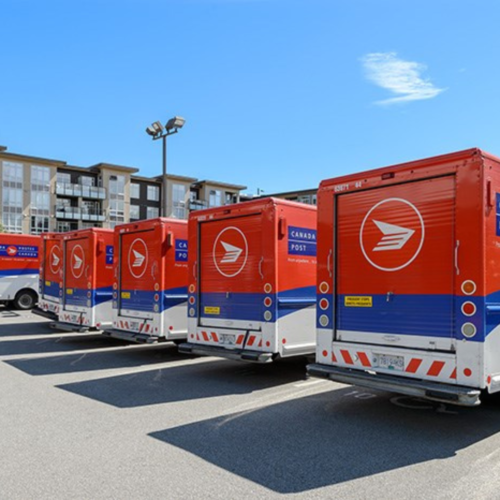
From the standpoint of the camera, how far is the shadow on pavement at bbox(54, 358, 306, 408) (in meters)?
6.97

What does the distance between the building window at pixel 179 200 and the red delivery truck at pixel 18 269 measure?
49521mm

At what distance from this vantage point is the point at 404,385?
17.3 ft

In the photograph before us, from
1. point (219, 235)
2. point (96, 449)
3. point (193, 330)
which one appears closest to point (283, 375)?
point (193, 330)

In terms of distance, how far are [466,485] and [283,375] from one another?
478 cm

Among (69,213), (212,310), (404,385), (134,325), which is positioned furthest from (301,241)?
(69,213)

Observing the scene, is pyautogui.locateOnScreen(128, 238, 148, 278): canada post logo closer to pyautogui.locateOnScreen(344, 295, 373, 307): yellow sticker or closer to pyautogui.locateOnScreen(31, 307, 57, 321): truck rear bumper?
pyautogui.locateOnScreen(31, 307, 57, 321): truck rear bumper

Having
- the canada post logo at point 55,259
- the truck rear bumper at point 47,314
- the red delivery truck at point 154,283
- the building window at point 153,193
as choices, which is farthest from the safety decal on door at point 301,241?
the building window at point 153,193

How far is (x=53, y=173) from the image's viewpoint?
200 ft

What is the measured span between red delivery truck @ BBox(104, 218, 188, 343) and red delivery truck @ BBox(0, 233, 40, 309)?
440 inches

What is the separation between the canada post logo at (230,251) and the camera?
326 inches

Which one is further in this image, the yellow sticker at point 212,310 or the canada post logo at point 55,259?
the canada post logo at point 55,259

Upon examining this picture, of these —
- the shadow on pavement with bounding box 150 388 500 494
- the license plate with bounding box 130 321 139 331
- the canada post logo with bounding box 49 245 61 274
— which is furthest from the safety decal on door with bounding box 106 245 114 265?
the shadow on pavement with bounding box 150 388 500 494

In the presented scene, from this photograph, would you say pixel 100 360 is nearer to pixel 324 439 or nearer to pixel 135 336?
pixel 135 336

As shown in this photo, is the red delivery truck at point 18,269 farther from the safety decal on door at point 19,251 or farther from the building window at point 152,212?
the building window at point 152,212
